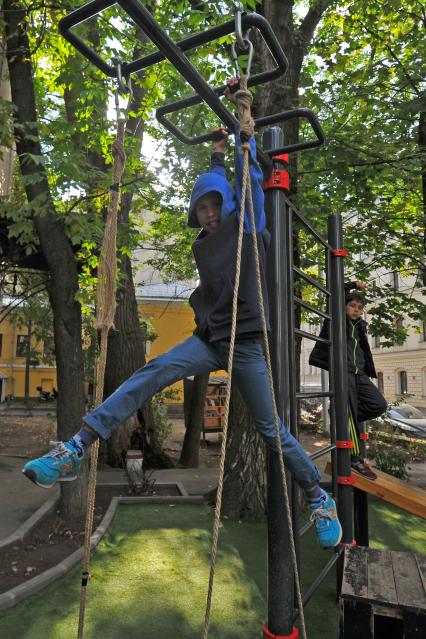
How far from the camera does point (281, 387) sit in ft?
8.33

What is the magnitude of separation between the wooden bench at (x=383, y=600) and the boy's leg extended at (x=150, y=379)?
1160 millimetres

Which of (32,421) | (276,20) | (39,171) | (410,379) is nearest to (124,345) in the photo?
(39,171)

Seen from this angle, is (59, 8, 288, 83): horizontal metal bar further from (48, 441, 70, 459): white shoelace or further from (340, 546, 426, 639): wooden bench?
(340, 546, 426, 639): wooden bench

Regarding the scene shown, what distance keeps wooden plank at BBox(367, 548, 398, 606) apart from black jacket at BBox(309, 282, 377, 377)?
1.69m

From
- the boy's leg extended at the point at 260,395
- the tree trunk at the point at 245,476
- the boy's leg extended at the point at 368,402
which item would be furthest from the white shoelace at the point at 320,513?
the tree trunk at the point at 245,476

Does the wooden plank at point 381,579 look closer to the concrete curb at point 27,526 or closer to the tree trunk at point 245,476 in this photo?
the tree trunk at point 245,476

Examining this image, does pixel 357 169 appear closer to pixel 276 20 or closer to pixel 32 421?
pixel 276 20

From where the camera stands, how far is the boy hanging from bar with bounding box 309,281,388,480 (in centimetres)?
423

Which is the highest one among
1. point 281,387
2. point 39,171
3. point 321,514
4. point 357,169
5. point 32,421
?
point 357,169

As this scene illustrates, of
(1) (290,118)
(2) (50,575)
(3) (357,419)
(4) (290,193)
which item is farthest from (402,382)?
(1) (290,118)

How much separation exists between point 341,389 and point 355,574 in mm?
1620

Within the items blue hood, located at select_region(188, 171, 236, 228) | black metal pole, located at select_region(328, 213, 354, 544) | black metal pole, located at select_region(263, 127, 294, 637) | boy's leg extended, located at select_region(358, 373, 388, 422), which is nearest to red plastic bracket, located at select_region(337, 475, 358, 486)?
black metal pole, located at select_region(328, 213, 354, 544)

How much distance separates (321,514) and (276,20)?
268 inches

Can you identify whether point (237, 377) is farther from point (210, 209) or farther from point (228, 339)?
point (210, 209)
